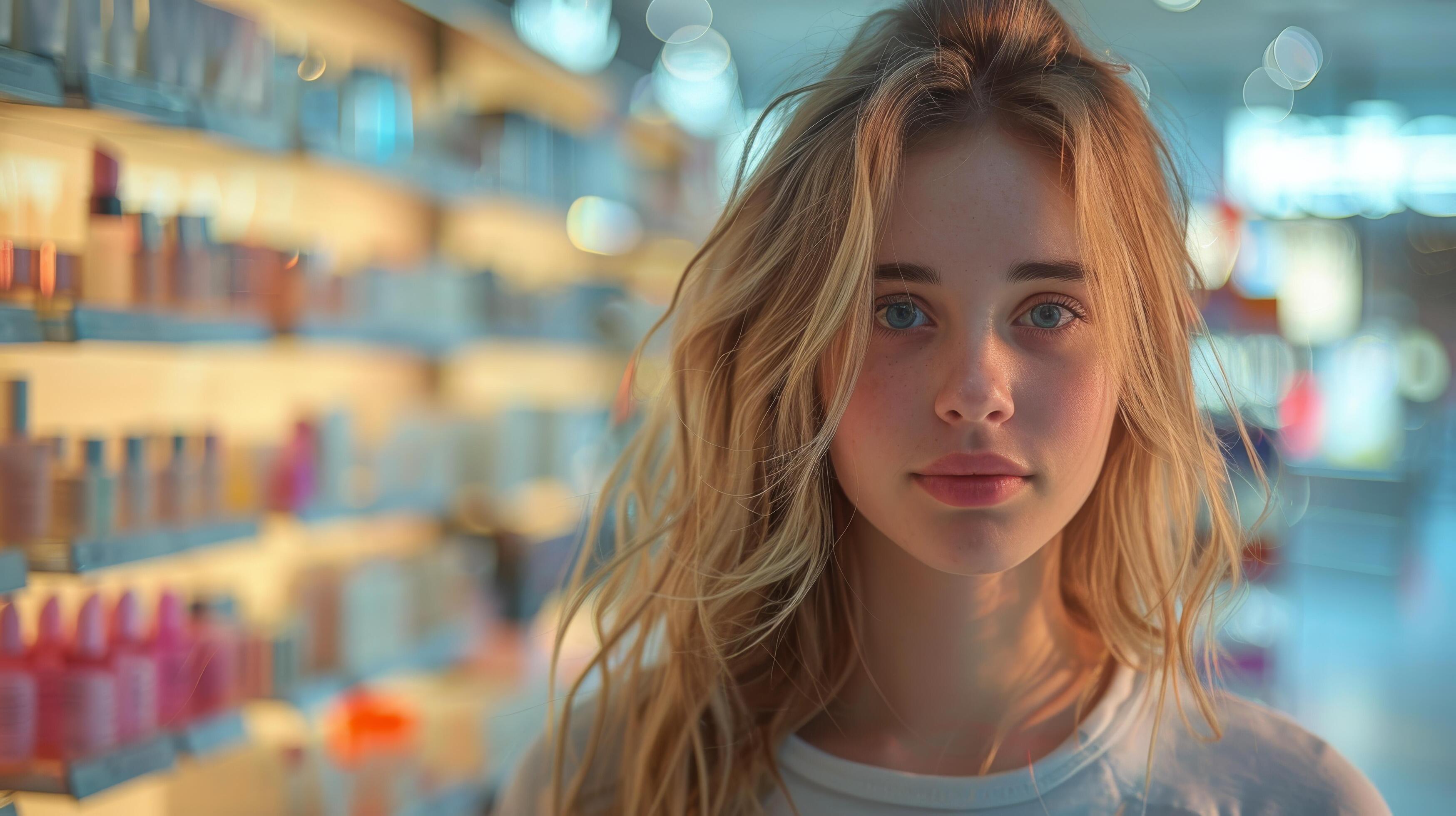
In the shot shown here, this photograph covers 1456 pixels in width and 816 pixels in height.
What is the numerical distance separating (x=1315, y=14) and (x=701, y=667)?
22.5 feet

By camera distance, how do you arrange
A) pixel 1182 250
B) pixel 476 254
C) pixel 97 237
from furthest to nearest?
pixel 476 254
pixel 97 237
pixel 1182 250

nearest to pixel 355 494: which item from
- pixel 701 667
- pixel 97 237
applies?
pixel 97 237

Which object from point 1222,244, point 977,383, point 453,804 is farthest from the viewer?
point 1222,244

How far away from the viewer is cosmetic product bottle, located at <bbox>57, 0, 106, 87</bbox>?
146 cm

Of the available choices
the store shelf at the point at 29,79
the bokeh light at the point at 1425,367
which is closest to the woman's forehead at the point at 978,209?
the store shelf at the point at 29,79

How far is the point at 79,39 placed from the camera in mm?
1470

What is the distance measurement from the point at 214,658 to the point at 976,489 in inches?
61.9

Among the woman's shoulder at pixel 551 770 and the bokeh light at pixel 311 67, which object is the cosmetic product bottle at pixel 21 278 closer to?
the bokeh light at pixel 311 67

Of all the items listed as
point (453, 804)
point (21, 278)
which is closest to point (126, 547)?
point (21, 278)

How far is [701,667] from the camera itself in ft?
3.50

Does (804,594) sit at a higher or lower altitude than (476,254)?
lower

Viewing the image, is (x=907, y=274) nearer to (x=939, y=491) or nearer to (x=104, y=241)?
(x=939, y=491)

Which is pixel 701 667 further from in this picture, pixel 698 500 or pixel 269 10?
pixel 269 10

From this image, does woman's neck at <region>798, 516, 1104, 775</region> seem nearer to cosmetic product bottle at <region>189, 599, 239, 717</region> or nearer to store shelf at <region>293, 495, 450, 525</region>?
cosmetic product bottle at <region>189, 599, 239, 717</region>
